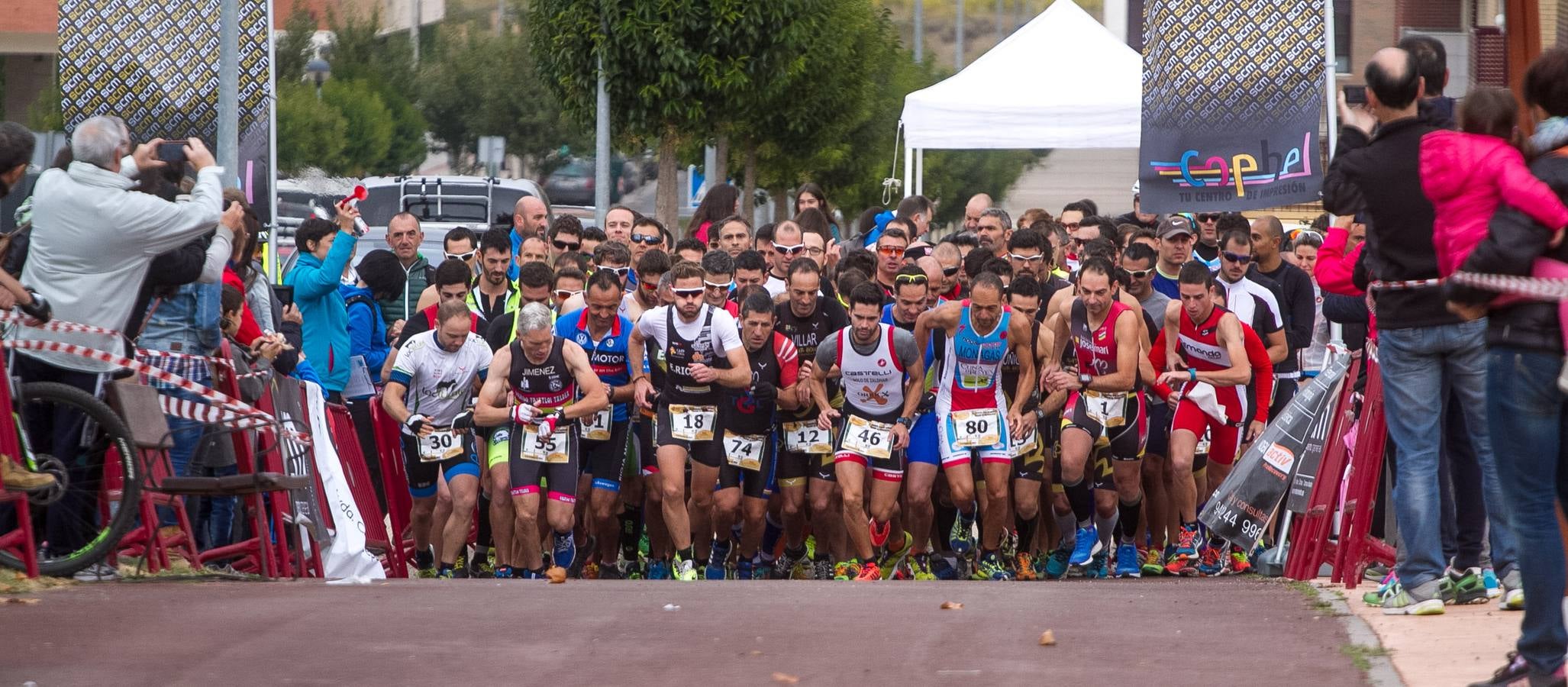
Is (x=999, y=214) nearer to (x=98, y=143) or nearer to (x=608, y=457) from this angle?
(x=608, y=457)

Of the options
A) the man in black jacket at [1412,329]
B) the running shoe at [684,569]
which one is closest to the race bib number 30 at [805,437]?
the running shoe at [684,569]

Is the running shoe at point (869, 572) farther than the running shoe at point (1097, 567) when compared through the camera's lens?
No

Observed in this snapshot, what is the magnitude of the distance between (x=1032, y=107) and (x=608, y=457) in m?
10.1

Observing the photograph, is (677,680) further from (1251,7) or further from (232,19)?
(232,19)

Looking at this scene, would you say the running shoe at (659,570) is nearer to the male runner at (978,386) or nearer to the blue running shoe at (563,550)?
the blue running shoe at (563,550)

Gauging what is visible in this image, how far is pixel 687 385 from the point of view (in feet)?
38.5

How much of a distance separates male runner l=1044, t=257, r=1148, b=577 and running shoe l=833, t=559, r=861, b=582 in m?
1.33

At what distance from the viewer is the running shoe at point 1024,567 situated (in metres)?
12.5

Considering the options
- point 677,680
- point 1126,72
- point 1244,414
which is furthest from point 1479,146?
point 1126,72

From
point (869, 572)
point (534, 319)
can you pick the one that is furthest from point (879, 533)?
point (534, 319)

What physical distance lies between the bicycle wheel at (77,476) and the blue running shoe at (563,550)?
3543 mm

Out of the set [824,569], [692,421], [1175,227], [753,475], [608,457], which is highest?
[1175,227]

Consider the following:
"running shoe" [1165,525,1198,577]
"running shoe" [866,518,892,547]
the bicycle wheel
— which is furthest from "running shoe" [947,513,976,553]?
the bicycle wheel

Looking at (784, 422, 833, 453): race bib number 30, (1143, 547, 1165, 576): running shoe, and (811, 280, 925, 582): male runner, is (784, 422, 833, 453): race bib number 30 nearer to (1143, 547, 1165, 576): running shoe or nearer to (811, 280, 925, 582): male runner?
(811, 280, 925, 582): male runner
